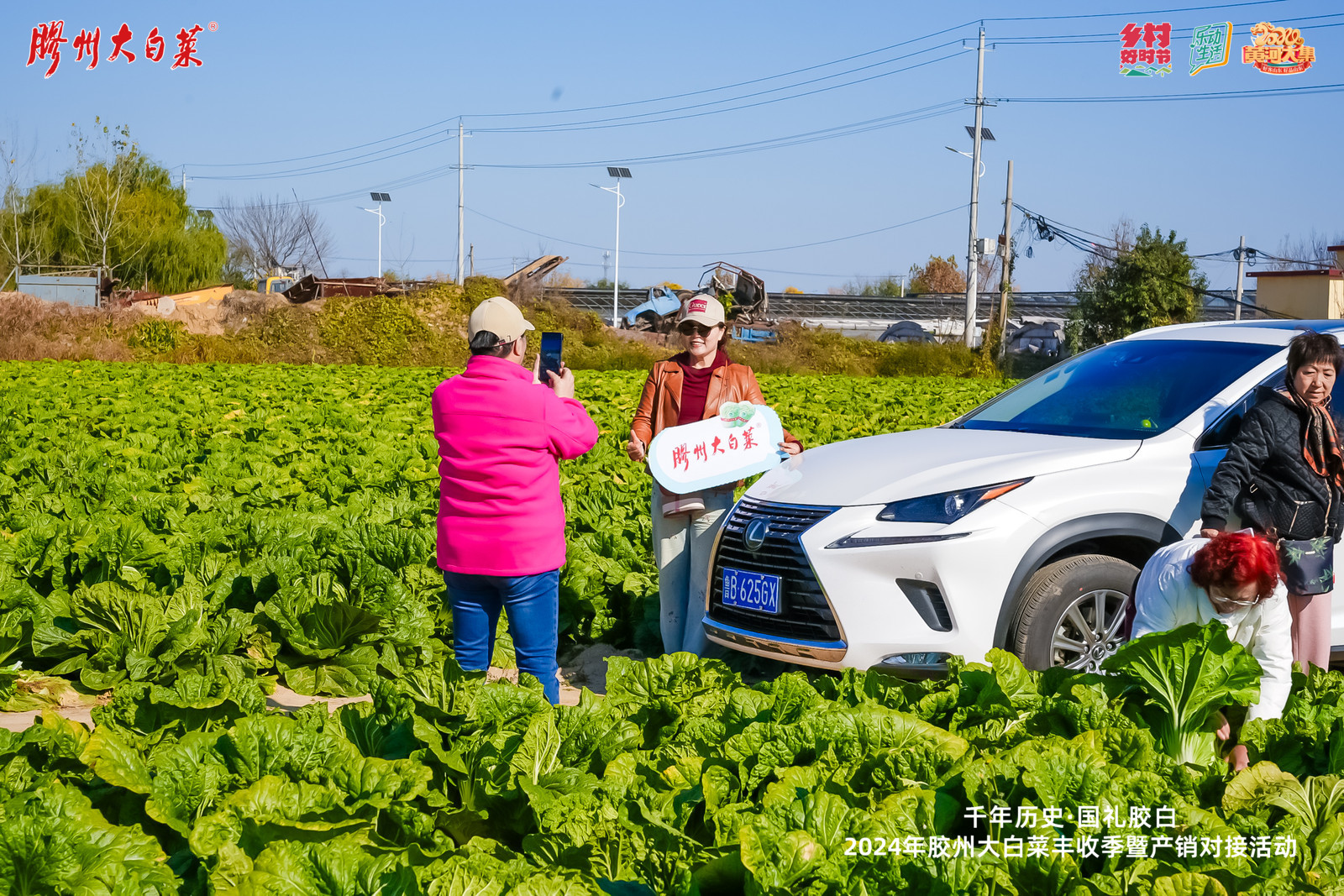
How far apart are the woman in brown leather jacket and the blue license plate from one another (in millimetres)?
266

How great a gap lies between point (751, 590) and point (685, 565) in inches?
25.8

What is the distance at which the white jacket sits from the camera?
3.32 meters

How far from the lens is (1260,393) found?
14.8 ft

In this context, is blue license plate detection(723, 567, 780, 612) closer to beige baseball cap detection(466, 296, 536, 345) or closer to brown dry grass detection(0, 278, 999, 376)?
beige baseball cap detection(466, 296, 536, 345)

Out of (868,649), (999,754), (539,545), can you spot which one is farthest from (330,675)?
(999,754)

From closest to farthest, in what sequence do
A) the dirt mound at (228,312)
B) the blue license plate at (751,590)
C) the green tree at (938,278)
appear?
the blue license plate at (751,590)
the dirt mound at (228,312)
the green tree at (938,278)

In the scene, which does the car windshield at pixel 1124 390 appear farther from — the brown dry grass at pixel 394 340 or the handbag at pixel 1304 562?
the brown dry grass at pixel 394 340

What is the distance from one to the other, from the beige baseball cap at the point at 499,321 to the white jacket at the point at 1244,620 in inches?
87.9

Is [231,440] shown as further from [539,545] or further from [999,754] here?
[999,754]

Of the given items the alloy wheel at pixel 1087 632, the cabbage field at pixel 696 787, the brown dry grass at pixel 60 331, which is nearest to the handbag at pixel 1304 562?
the alloy wheel at pixel 1087 632

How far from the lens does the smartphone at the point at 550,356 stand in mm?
4465

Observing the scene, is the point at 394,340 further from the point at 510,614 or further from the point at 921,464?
the point at 510,614

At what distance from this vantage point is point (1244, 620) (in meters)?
3.34

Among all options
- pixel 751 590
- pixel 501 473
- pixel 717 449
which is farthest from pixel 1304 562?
pixel 501 473
